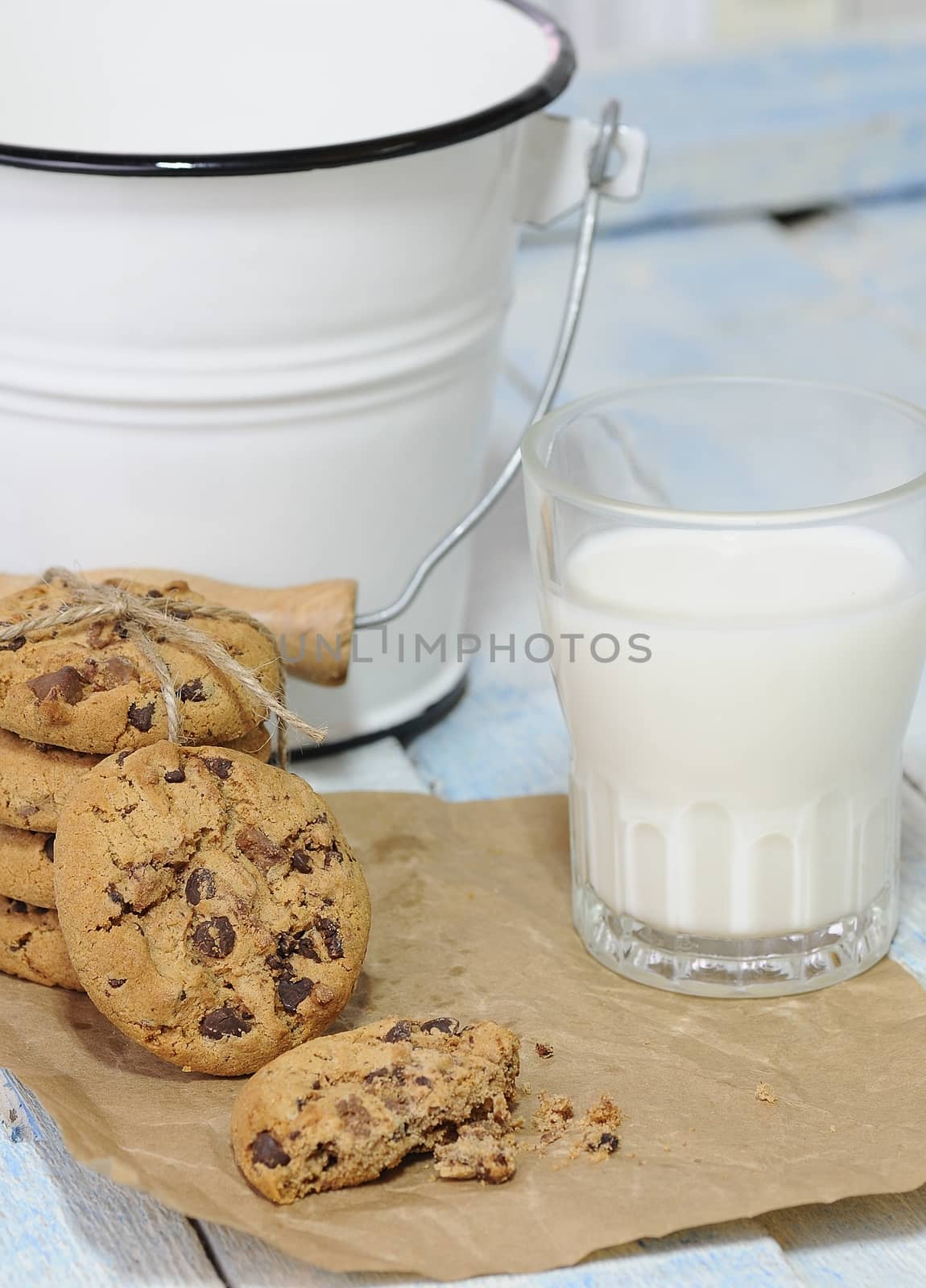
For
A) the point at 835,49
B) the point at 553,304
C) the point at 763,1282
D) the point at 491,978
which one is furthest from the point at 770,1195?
the point at 835,49

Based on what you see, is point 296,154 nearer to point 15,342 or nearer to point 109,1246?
point 15,342

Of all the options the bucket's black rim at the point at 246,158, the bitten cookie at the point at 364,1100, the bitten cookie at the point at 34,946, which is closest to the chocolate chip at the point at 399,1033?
the bitten cookie at the point at 364,1100

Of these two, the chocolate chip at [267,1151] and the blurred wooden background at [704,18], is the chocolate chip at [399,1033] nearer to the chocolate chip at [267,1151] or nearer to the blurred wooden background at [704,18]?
the chocolate chip at [267,1151]

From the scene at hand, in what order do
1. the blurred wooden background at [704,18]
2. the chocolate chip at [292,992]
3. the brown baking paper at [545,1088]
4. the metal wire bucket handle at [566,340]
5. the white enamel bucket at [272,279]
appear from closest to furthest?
1. the brown baking paper at [545,1088]
2. the chocolate chip at [292,992]
3. the white enamel bucket at [272,279]
4. the metal wire bucket handle at [566,340]
5. the blurred wooden background at [704,18]

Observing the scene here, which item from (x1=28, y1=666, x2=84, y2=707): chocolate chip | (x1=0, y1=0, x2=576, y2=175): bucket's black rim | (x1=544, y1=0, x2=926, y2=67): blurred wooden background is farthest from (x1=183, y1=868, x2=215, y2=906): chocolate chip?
(x1=544, y1=0, x2=926, y2=67): blurred wooden background

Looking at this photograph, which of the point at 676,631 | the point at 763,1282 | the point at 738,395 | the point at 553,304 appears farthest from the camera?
the point at 553,304

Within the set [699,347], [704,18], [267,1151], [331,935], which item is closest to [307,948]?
[331,935]
